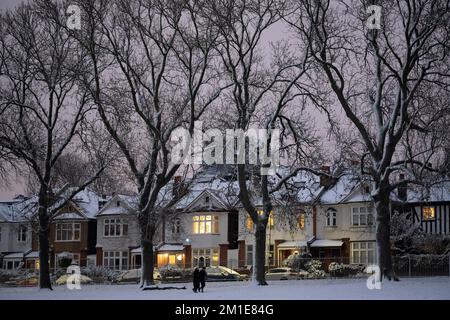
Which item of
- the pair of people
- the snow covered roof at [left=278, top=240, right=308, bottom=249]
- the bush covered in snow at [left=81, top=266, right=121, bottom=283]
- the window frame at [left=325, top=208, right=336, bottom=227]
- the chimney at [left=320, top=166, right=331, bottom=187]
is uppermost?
the chimney at [left=320, top=166, right=331, bottom=187]

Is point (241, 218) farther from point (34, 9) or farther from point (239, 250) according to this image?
point (34, 9)

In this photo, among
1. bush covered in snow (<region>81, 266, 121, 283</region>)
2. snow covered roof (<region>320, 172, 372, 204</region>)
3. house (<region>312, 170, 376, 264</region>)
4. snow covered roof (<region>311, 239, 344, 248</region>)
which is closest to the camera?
bush covered in snow (<region>81, 266, 121, 283</region>)

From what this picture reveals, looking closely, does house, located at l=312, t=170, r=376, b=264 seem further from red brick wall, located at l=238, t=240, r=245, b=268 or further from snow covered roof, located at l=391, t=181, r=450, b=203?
red brick wall, located at l=238, t=240, r=245, b=268

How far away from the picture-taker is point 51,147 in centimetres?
4700

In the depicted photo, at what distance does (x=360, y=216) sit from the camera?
69312mm

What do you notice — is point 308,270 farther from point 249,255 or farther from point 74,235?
point 74,235

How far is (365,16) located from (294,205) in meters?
12.0

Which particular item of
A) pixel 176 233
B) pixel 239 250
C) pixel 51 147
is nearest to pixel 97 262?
pixel 176 233

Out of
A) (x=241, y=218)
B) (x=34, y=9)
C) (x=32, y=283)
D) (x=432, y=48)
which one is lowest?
(x=32, y=283)

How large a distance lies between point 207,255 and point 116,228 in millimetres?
11284

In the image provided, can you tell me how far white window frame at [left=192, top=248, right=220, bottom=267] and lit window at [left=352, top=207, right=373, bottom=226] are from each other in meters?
13.7

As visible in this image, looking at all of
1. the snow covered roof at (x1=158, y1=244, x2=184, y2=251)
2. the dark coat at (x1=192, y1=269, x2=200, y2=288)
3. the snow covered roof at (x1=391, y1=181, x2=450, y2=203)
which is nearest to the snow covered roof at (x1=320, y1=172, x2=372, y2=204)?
Answer: the snow covered roof at (x1=391, y1=181, x2=450, y2=203)

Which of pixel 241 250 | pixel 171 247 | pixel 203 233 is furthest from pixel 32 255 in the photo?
pixel 241 250

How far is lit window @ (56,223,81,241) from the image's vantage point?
8212 centimetres
